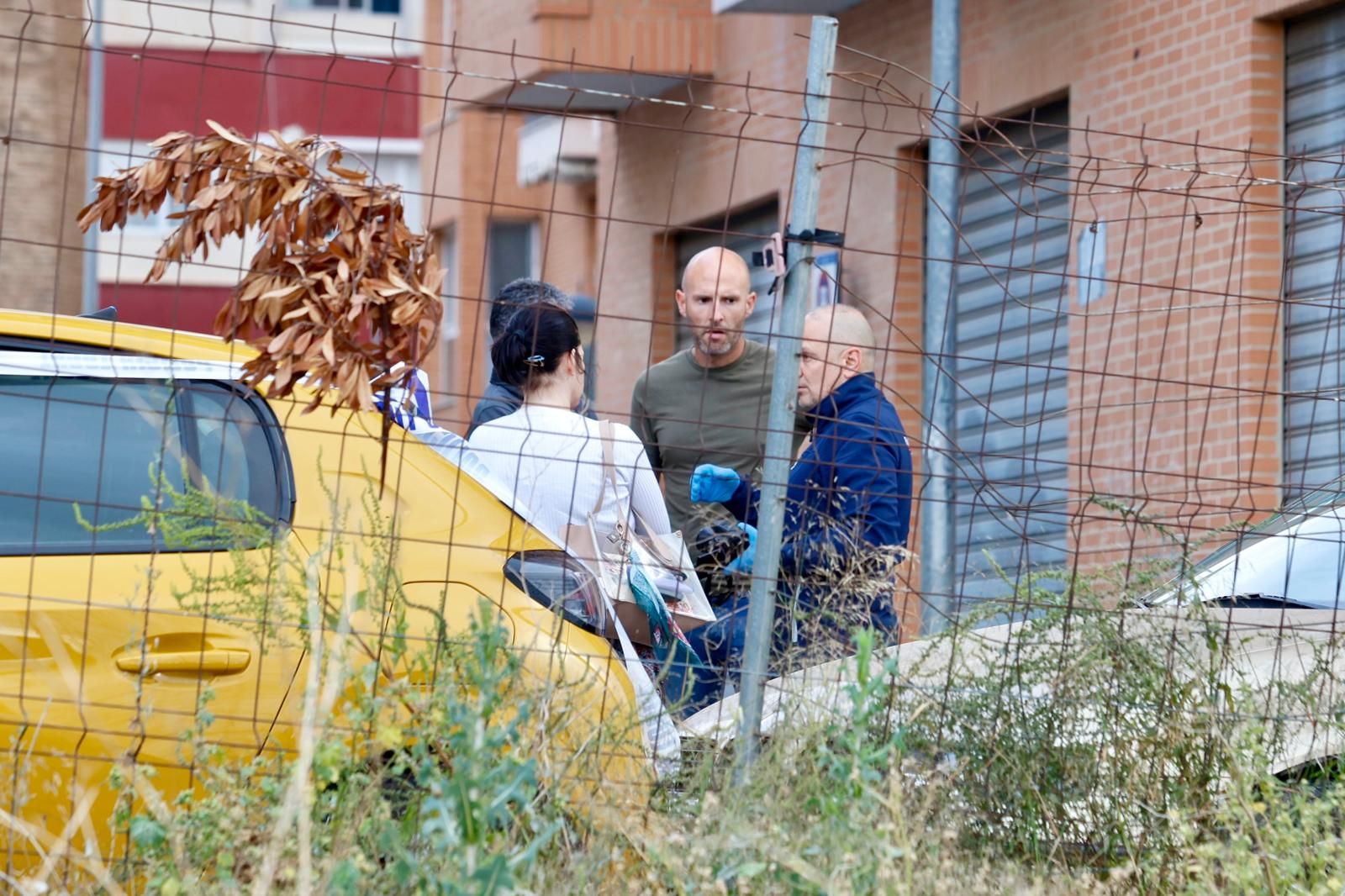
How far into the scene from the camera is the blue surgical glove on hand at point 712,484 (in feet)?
16.7

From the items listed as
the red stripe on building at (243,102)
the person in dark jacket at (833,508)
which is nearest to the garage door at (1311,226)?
the person in dark jacket at (833,508)

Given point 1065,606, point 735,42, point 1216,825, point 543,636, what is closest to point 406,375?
point 543,636

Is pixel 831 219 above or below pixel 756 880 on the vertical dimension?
above

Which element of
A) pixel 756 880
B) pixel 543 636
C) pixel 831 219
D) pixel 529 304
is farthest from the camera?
pixel 831 219

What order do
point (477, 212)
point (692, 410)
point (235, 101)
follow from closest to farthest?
point (692, 410) < point (477, 212) < point (235, 101)

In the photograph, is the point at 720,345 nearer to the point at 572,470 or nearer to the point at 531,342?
the point at 531,342

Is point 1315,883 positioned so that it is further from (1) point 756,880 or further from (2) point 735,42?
(2) point 735,42

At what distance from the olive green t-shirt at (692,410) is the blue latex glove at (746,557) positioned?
2.64 ft

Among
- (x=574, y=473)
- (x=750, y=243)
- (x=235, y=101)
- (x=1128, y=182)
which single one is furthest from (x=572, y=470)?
(x=235, y=101)

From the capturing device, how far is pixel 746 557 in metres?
5.03

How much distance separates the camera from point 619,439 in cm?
492

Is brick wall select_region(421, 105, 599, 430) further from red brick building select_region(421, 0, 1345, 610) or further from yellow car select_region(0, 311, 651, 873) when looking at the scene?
yellow car select_region(0, 311, 651, 873)

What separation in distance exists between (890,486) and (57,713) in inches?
88.0

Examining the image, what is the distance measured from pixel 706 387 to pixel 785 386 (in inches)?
68.3
